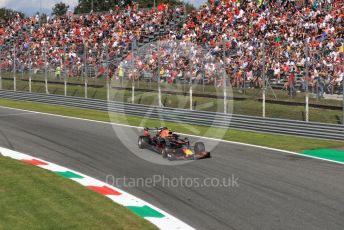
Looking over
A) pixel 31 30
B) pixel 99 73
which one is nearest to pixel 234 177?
pixel 99 73

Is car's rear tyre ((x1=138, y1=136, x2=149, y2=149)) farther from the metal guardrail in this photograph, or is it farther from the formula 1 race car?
the metal guardrail

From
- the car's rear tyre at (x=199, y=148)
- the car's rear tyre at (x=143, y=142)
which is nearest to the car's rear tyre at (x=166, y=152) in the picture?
the car's rear tyre at (x=199, y=148)

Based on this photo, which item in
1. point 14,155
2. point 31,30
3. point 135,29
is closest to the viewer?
point 14,155

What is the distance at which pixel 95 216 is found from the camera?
7.92m

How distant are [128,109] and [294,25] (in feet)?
30.3

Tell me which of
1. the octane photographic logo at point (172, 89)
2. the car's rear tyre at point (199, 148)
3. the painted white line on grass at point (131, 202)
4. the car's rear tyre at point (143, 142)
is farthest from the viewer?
the octane photographic logo at point (172, 89)

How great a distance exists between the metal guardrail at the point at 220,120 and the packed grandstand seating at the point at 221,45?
1.63 metres

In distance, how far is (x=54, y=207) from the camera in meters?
8.29

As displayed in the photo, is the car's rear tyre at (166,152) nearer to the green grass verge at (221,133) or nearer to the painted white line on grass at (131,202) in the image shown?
the painted white line on grass at (131,202)

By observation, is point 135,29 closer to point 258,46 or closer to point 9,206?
point 258,46

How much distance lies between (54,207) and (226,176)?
4.15m

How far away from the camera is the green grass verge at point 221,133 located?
1619 centimetres

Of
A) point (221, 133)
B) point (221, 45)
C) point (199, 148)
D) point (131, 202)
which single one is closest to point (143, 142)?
point (199, 148)

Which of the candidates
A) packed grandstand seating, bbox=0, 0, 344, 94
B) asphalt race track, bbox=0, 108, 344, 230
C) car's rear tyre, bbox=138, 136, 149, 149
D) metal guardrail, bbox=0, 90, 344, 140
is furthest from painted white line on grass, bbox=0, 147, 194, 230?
packed grandstand seating, bbox=0, 0, 344, 94
